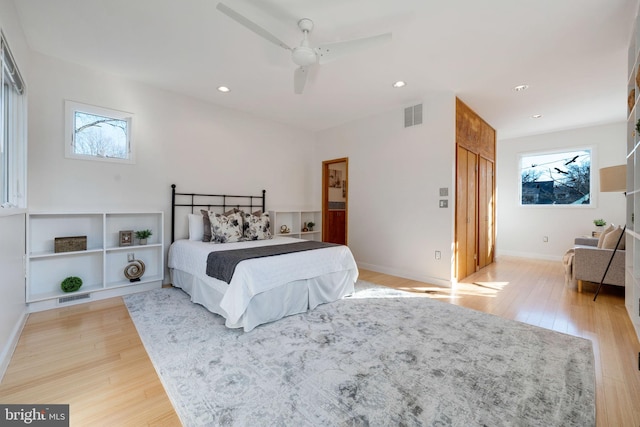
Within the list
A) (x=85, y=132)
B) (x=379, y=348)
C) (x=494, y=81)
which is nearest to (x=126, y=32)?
(x=85, y=132)

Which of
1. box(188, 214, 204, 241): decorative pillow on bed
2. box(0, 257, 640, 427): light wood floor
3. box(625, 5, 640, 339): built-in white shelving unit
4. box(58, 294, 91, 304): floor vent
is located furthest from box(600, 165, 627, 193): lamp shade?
box(58, 294, 91, 304): floor vent

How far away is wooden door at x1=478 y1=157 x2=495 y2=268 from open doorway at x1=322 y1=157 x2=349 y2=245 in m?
2.39

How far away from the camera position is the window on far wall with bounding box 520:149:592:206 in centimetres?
546

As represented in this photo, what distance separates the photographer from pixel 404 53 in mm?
2807

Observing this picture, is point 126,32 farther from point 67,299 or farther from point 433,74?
point 433,74

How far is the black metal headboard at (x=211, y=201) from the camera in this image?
3.86m

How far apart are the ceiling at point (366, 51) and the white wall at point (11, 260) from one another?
→ 0.20 meters

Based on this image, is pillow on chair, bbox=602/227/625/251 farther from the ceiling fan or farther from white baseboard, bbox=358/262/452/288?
the ceiling fan

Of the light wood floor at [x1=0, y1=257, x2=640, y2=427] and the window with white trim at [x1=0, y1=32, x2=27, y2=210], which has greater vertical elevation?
the window with white trim at [x1=0, y1=32, x2=27, y2=210]

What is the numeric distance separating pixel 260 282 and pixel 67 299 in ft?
7.58

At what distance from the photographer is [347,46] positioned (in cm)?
221

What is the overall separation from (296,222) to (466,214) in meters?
3.01

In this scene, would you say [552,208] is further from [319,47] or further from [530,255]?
[319,47]

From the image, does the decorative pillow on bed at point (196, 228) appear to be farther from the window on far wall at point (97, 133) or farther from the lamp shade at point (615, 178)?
the lamp shade at point (615, 178)
